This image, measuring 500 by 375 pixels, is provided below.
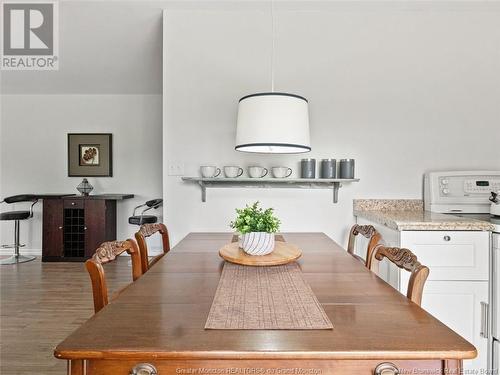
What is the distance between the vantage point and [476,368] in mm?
1899

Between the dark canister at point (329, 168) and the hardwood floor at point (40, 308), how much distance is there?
214cm

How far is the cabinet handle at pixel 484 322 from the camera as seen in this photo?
1870mm

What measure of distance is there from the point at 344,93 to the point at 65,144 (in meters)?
4.21

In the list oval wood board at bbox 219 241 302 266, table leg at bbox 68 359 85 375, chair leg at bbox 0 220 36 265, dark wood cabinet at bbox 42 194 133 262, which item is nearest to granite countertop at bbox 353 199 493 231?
oval wood board at bbox 219 241 302 266

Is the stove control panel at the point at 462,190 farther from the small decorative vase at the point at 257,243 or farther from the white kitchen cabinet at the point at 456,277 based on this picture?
the small decorative vase at the point at 257,243

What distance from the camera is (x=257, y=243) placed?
1428mm

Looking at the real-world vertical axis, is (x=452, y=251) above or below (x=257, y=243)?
below

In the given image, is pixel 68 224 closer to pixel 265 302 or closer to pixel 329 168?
pixel 329 168

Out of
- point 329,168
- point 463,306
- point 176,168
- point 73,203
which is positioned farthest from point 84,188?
point 463,306

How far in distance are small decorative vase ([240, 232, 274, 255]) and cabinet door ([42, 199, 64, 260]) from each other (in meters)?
3.99

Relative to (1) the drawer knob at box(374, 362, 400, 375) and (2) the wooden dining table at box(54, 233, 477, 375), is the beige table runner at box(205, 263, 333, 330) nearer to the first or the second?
(2) the wooden dining table at box(54, 233, 477, 375)

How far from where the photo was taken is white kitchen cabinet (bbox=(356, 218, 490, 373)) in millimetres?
1891

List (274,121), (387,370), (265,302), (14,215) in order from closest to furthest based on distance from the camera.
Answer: (387,370) → (265,302) → (274,121) → (14,215)

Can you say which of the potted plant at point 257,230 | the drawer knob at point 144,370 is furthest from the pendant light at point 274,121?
the drawer knob at point 144,370
